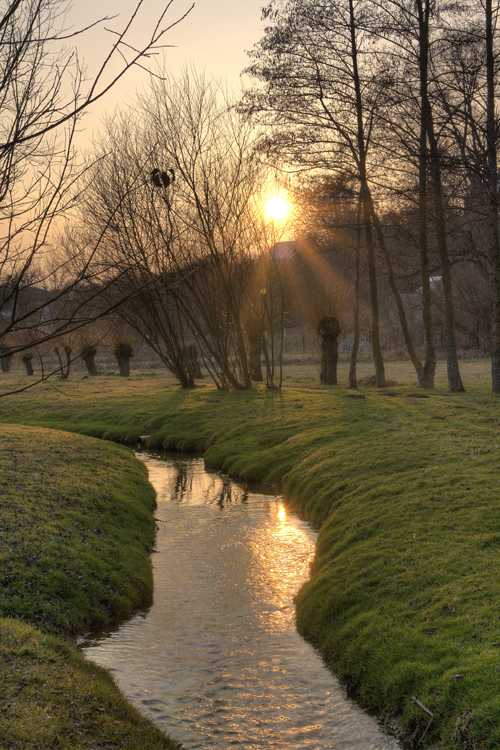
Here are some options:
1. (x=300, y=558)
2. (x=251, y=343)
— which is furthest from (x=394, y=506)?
(x=251, y=343)

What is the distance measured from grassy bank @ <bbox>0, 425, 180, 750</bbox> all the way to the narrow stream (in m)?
0.46

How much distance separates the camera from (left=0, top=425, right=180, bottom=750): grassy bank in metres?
5.71

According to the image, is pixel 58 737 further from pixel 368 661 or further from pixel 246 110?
pixel 246 110

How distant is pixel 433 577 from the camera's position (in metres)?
8.29

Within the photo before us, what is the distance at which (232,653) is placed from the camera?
823 cm

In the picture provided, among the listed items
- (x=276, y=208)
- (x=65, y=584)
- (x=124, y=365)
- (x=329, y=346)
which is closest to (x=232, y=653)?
(x=65, y=584)

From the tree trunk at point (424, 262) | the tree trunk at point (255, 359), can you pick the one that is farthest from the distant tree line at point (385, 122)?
the tree trunk at point (255, 359)

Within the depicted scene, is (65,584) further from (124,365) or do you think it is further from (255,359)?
(124,365)

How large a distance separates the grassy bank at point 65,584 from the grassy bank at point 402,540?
8.97 ft

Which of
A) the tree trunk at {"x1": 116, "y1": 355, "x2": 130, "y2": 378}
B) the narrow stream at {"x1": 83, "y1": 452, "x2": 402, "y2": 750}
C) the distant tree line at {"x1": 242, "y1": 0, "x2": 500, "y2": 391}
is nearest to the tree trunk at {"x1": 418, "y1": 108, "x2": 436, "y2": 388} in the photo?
the distant tree line at {"x1": 242, "y1": 0, "x2": 500, "y2": 391}

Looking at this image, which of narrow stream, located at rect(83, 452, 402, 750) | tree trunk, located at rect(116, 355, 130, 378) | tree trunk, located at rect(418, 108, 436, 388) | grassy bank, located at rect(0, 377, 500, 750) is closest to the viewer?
grassy bank, located at rect(0, 377, 500, 750)

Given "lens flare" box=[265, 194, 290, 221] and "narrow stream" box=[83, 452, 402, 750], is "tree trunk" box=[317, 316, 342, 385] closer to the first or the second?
"lens flare" box=[265, 194, 290, 221]

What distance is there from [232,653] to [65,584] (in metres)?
2.77

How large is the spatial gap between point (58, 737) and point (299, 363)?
191ft
